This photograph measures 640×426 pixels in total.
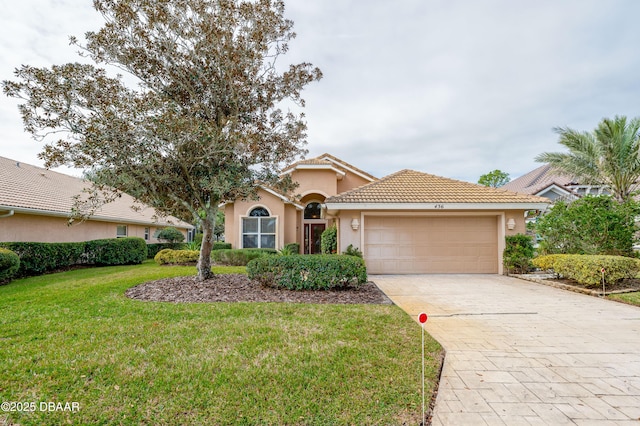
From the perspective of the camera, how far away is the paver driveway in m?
3.23

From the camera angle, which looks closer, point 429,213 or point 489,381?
point 489,381

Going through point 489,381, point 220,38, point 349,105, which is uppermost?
point 349,105

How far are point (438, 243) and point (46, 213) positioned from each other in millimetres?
17492

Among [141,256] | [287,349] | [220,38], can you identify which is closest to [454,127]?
→ [220,38]

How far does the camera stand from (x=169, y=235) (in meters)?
23.7

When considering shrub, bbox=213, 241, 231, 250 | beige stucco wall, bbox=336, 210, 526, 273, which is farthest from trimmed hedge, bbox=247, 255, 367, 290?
shrub, bbox=213, 241, 231, 250

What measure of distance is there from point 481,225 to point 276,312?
Result: 10.6 metres

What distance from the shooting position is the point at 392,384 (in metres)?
3.68

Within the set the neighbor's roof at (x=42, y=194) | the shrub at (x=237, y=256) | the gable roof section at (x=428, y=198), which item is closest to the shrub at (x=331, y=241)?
the gable roof section at (x=428, y=198)

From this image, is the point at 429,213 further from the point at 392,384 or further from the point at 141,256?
the point at 141,256

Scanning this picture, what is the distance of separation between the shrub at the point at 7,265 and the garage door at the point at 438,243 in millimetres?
12814

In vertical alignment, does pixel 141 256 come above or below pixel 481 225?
below

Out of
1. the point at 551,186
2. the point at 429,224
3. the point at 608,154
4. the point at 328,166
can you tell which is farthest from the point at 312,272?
the point at 551,186

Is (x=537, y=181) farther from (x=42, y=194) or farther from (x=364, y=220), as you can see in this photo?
(x=42, y=194)
